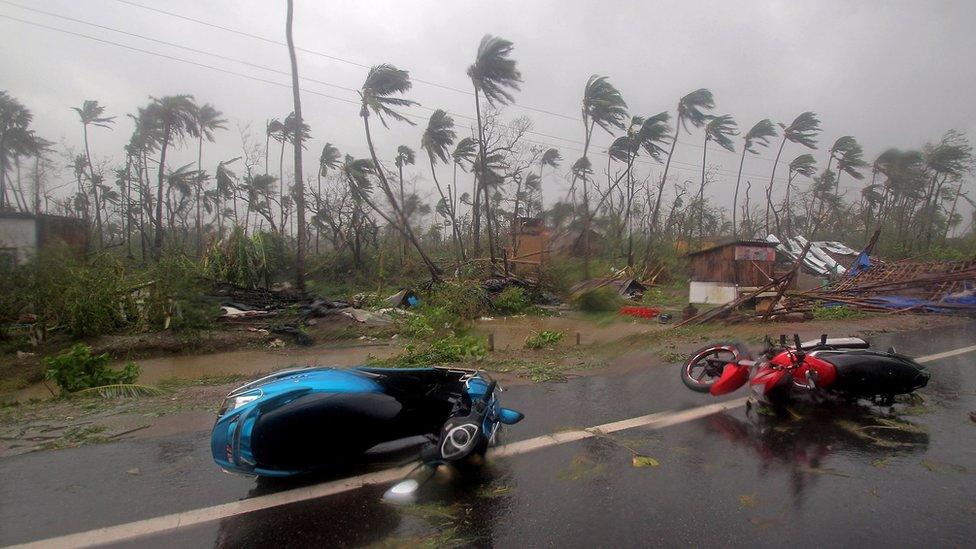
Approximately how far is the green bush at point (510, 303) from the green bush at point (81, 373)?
11.6 meters

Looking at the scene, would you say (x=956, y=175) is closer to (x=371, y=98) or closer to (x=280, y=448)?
(x=371, y=98)

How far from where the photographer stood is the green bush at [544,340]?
9711mm

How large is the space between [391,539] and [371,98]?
851 inches

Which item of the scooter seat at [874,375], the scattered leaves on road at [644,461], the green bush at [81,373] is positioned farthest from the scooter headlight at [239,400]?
the green bush at [81,373]

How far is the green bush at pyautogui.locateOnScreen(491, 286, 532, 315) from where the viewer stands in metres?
18.3

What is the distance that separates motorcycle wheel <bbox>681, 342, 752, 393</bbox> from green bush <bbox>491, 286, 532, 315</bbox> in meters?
12.2

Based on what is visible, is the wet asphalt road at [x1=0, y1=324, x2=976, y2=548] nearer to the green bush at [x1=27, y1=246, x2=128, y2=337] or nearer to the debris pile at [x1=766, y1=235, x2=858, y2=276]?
the green bush at [x1=27, y1=246, x2=128, y2=337]

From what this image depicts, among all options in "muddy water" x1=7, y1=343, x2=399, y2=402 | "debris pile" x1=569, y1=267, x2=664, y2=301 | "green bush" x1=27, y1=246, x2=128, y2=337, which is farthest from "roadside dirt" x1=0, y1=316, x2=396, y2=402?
"debris pile" x1=569, y1=267, x2=664, y2=301

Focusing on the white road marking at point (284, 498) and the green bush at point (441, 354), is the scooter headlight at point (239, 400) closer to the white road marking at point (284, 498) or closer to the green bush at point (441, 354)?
the white road marking at point (284, 498)

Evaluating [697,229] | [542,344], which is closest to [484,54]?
[542,344]

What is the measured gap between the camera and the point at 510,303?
60.4 ft

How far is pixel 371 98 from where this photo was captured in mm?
22484

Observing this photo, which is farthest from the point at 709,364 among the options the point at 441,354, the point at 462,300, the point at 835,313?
the point at 462,300

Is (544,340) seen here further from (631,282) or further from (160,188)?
(160,188)
